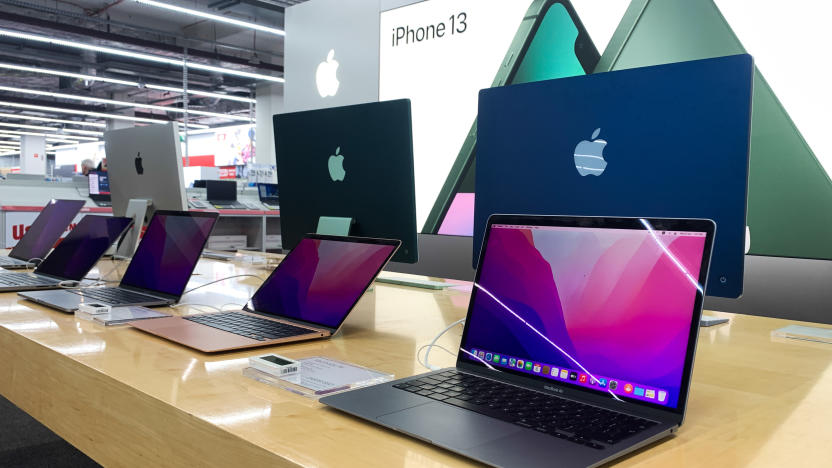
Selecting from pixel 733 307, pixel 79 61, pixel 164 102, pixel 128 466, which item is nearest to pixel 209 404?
pixel 128 466

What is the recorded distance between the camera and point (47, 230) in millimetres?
2260

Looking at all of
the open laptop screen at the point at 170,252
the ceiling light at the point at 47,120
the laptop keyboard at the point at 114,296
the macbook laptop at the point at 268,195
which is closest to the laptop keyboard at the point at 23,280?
the laptop keyboard at the point at 114,296

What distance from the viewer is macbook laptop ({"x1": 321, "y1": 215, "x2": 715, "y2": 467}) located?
0.61 meters

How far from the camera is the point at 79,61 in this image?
1074 cm

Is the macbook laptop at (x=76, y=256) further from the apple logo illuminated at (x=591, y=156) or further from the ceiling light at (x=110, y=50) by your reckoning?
the ceiling light at (x=110, y=50)

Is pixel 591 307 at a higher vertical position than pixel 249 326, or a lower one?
higher

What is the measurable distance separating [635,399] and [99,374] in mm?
701

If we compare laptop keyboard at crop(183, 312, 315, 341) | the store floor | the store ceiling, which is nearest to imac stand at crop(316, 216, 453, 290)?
laptop keyboard at crop(183, 312, 315, 341)

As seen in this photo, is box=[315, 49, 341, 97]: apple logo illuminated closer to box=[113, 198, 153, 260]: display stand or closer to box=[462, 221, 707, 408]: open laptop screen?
box=[113, 198, 153, 260]: display stand

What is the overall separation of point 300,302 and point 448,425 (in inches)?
24.9

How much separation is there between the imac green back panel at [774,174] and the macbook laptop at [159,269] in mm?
1949

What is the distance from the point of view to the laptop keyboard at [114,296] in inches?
55.2

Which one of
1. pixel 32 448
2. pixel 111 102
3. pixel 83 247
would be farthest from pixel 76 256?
pixel 111 102

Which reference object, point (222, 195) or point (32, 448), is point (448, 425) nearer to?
point (32, 448)
